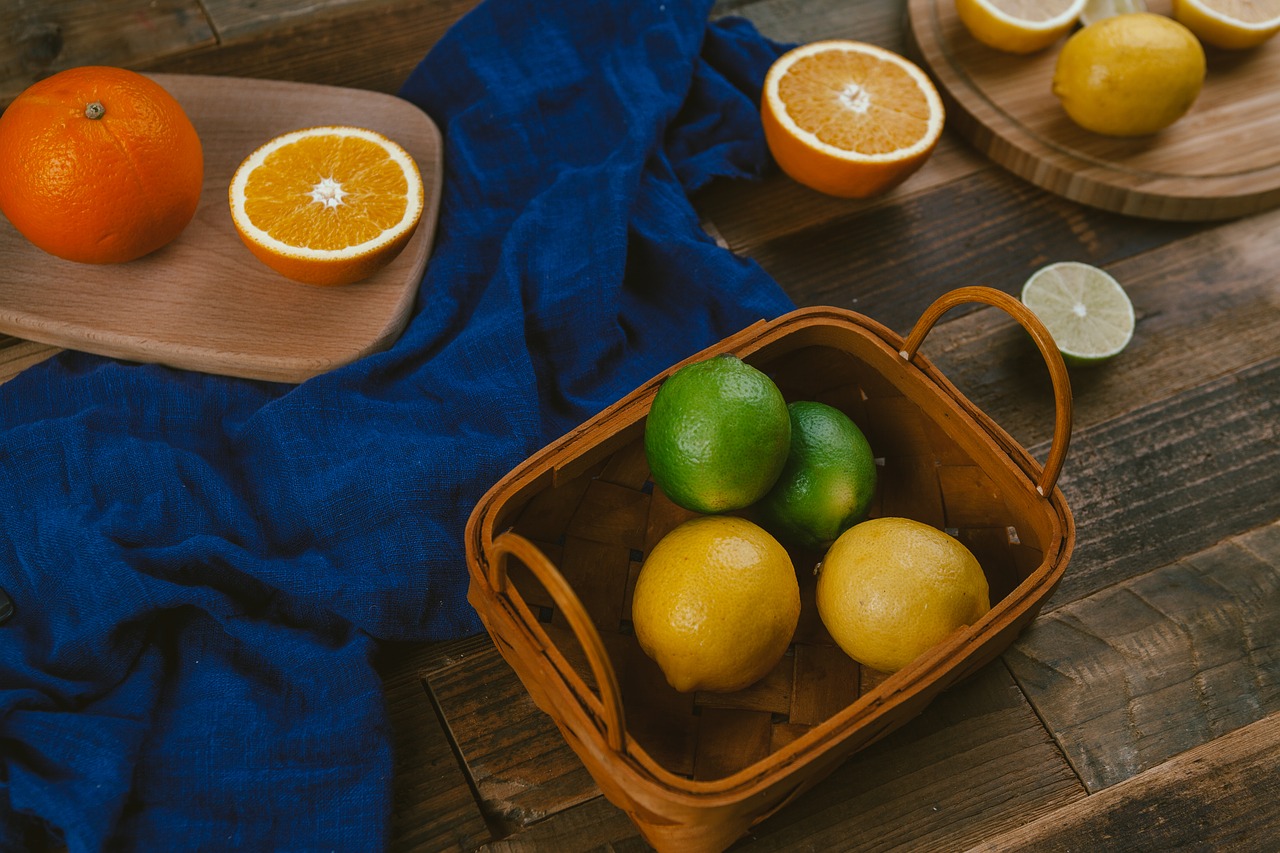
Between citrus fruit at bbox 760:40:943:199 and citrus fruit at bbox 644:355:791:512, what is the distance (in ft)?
1.45

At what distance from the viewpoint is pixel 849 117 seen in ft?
3.95

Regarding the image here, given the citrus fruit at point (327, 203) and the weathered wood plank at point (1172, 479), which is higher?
the citrus fruit at point (327, 203)

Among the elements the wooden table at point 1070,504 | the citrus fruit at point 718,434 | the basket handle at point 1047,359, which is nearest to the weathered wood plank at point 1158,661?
the wooden table at point 1070,504

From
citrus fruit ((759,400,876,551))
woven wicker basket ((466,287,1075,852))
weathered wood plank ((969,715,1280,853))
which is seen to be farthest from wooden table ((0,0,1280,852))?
citrus fruit ((759,400,876,551))

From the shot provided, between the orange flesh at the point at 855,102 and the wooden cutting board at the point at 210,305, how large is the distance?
0.48 meters

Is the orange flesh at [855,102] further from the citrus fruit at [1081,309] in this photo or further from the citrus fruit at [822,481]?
the citrus fruit at [822,481]

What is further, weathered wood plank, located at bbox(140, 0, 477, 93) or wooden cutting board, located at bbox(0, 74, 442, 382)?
weathered wood plank, located at bbox(140, 0, 477, 93)

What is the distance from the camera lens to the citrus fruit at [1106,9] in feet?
4.51

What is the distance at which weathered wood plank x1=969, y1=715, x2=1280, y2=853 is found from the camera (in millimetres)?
917

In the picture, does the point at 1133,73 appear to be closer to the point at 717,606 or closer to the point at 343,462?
the point at 717,606

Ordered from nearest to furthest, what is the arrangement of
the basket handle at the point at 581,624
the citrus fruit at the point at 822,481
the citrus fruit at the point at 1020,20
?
the basket handle at the point at 581,624, the citrus fruit at the point at 822,481, the citrus fruit at the point at 1020,20

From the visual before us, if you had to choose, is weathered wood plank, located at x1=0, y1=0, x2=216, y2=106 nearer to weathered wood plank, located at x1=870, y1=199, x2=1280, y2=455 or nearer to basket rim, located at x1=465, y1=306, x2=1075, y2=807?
basket rim, located at x1=465, y1=306, x2=1075, y2=807

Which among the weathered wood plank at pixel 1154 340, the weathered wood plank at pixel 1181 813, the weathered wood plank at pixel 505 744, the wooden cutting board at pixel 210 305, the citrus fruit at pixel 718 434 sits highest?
the citrus fruit at pixel 718 434

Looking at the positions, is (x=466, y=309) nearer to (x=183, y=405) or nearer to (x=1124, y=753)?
(x=183, y=405)
